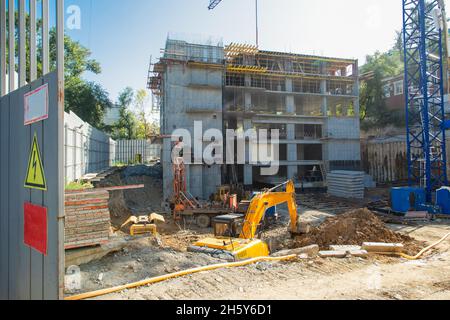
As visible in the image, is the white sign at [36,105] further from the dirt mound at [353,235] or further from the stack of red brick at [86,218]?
the dirt mound at [353,235]

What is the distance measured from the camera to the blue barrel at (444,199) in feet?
55.6

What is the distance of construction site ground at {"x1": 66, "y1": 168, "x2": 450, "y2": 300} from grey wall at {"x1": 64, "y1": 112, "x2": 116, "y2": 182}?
27.2ft

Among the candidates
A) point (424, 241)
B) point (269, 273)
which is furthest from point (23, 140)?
point (424, 241)

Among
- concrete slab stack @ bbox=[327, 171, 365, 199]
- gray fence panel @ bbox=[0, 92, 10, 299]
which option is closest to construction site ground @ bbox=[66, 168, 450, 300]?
gray fence panel @ bbox=[0, 92, 10, 299]

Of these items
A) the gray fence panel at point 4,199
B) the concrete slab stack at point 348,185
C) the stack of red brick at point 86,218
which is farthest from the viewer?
the concrete slab stack at point 348,185

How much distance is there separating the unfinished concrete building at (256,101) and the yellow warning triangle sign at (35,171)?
21.2 meters

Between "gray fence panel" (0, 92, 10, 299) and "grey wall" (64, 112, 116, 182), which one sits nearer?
"gray fence panel" (0, 92, 10, 299)

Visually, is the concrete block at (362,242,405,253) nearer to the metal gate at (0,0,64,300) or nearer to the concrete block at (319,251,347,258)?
the concrete block at (319,251,347,258)

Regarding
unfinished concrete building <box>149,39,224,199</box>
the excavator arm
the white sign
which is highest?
unfinished concrete building <box>149,39,224,199</box>

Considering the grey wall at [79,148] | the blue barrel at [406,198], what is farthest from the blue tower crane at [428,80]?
Answer: the grey wall at [79,148]

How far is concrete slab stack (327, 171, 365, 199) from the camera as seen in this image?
25.1 metres

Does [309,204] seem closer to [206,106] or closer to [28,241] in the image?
[206,106]

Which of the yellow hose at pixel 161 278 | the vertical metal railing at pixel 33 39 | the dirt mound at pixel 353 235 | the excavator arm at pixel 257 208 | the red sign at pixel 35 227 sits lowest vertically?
the dirt mound at pixel 353 235
